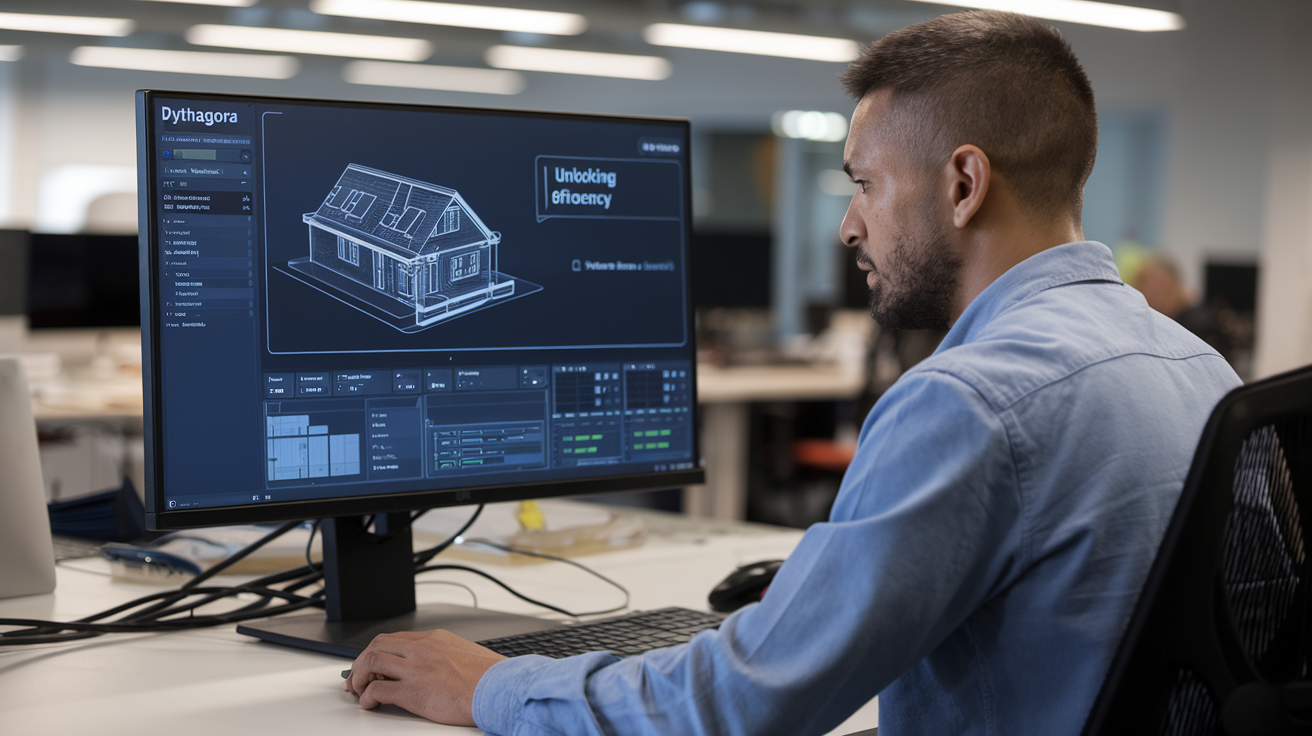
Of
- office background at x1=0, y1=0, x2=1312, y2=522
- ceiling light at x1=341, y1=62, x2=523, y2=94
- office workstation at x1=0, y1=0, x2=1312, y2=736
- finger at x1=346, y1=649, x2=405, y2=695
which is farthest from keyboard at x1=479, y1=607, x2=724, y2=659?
ceiling light at x1=341, y1=62, x2=523, y2=94

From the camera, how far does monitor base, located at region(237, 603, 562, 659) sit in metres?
1.12

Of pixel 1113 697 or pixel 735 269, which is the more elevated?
pixel 735 269

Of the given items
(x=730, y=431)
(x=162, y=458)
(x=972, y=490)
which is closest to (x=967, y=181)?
(x=972, y=490)

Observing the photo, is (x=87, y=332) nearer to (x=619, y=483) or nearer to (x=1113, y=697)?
(x=619, y=483)

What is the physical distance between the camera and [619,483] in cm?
127

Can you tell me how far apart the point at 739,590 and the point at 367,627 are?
0.42 m

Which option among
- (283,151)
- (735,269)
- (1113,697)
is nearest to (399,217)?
(283,151)

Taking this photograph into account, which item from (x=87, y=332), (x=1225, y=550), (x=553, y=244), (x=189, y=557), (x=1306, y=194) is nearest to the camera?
(x=1225, y=550)

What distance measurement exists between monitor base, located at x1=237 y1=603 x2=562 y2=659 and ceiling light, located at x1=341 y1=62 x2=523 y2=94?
8.72 m

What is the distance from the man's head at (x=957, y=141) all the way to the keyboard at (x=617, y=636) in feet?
1.29

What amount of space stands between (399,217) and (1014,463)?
2.17 ft

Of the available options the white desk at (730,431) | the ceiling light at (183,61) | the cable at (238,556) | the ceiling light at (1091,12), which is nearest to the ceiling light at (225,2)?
the ceiling light at (183,61)

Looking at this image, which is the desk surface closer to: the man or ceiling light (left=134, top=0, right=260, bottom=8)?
the man

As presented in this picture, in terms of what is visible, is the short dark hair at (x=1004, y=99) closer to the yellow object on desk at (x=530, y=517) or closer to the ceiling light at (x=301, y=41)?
the yellow object on desk at (x=530, y=517)
